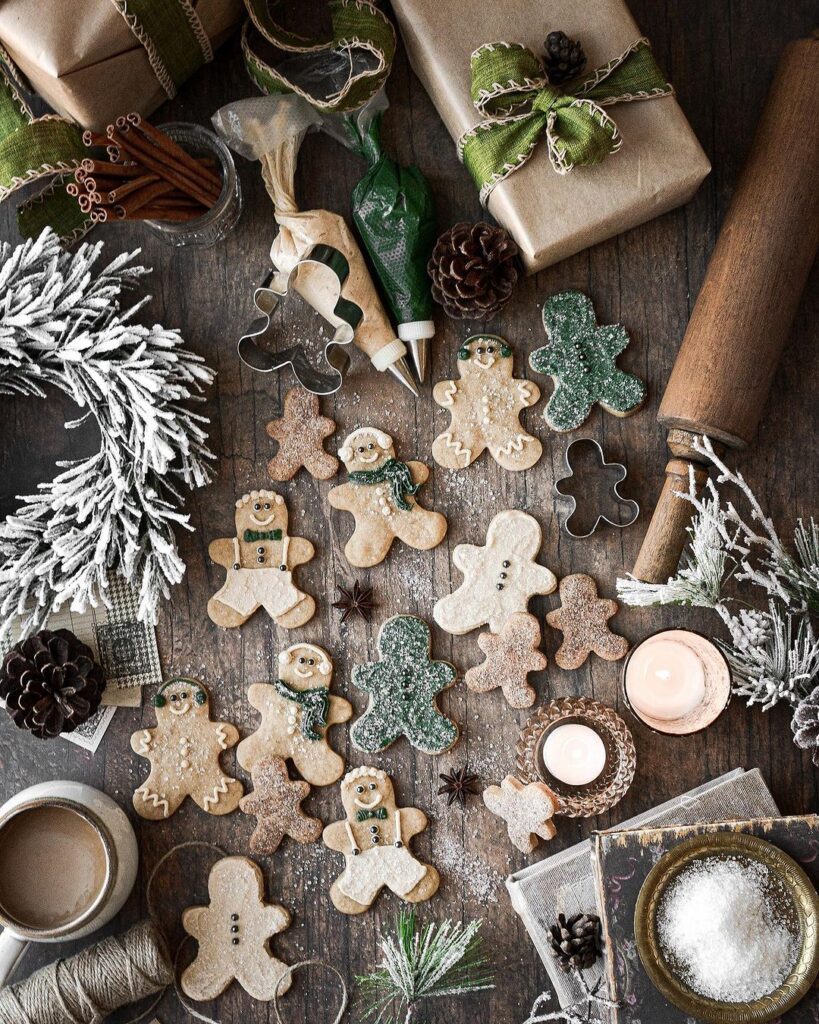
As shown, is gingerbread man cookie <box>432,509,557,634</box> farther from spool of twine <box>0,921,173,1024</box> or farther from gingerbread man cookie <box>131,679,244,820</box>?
spool of twine <box>0,921,173,1024</box>

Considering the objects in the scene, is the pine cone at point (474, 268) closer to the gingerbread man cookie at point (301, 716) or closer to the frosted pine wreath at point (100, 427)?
the frosted pine wreath at point (100, 427)

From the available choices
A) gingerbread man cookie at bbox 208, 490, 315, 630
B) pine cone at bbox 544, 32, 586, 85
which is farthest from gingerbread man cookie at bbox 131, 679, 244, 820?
pine cone at bbox 544, 32, 586, 85

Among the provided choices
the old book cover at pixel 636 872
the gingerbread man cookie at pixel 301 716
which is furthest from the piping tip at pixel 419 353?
the old book cover at pixel 636 872

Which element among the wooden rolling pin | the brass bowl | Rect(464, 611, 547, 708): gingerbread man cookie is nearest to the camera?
the brass bowl

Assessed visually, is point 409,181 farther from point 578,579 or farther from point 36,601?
point 36,601

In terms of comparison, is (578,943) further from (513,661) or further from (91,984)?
(91,984)

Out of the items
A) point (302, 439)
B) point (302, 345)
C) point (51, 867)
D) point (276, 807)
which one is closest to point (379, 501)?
point (302, 439)

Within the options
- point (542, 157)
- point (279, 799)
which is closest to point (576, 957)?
point (279, 799)
